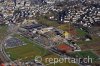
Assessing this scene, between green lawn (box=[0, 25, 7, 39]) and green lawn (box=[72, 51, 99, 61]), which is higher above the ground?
green lawn (box=[0, 25, 7, 39])

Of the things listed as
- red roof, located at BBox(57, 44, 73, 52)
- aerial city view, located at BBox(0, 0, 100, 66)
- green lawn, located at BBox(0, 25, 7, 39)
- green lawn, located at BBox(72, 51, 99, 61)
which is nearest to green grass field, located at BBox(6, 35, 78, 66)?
aerial city view, located at BBox(0, 0, 100, 66)

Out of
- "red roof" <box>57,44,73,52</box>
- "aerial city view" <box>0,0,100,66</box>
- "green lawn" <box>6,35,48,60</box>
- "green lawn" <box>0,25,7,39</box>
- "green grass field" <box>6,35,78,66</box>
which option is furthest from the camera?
"green lawn" <box>0,25,7,39</box>

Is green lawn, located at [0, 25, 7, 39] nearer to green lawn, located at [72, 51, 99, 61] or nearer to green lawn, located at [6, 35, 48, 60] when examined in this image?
green lawn, located at [6, 35, 48, 60]

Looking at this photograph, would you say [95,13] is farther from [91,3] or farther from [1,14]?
[1,14]

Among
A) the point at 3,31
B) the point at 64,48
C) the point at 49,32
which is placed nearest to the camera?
the point at 64,48

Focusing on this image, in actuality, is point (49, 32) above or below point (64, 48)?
above

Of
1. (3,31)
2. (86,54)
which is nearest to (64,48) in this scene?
(86,54)

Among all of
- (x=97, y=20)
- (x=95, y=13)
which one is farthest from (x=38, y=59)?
(x=95, y=13)

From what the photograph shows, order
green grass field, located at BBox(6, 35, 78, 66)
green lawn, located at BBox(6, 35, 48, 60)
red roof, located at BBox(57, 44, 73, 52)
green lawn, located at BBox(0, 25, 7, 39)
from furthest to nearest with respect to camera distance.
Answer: green lawn, located at BBox(0, 25, 7, 39)
red roof, located at BBox(57, 44, 73, 52)
green lawn, located at BBox(6, 35, 48, 60)
green grass field, located at BBox(6, 35, 78, 66)

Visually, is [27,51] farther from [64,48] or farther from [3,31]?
[3,31]
